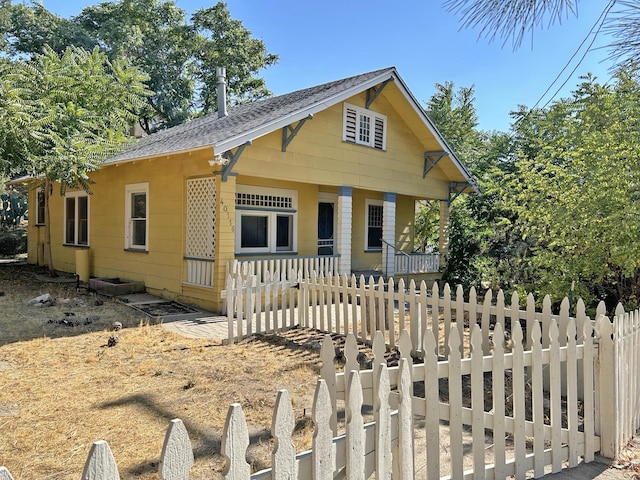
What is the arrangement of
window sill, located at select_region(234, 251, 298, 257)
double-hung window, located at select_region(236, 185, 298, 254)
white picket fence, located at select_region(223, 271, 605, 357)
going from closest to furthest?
1. white picket fence, located at select_region(223, 271, 605, 357)
2. window sill, located at select_region(234, 251, 298, 257)
3. double-hung window, located at select_region(236, 185, 298, 254)

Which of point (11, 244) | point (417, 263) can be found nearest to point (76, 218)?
point (11, 244)

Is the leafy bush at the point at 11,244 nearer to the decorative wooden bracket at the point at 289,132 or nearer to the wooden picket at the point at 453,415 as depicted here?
the decorative wooden bracket at the point at 289,132

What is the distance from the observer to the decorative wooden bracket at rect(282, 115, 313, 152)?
10766mm

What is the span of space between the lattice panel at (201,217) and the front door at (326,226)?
15.9 feet

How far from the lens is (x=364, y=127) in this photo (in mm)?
13578

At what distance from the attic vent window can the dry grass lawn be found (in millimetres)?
7699

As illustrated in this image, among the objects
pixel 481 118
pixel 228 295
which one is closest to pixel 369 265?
pixel 228 295

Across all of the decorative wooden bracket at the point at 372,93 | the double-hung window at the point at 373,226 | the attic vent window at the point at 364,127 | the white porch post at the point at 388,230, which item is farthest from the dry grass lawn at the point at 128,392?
the double-hung window at the point at 373,226

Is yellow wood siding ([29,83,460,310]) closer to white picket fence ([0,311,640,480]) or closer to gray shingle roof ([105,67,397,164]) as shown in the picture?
gray shingle roof ([105,67,397,164])

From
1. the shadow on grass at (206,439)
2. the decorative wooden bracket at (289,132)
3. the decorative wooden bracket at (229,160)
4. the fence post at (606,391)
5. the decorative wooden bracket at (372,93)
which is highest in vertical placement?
the decorative wooden bracket at (372,93)

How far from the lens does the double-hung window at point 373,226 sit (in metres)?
16.1

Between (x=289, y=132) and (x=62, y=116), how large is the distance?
6977mm

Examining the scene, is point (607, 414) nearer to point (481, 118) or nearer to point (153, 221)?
point (153, 221)

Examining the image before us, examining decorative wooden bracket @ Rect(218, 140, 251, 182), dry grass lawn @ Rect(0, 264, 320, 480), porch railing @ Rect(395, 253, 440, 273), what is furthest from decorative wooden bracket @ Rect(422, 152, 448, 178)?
dry grass lawn @ Rect(0, 264, 320, 480)
